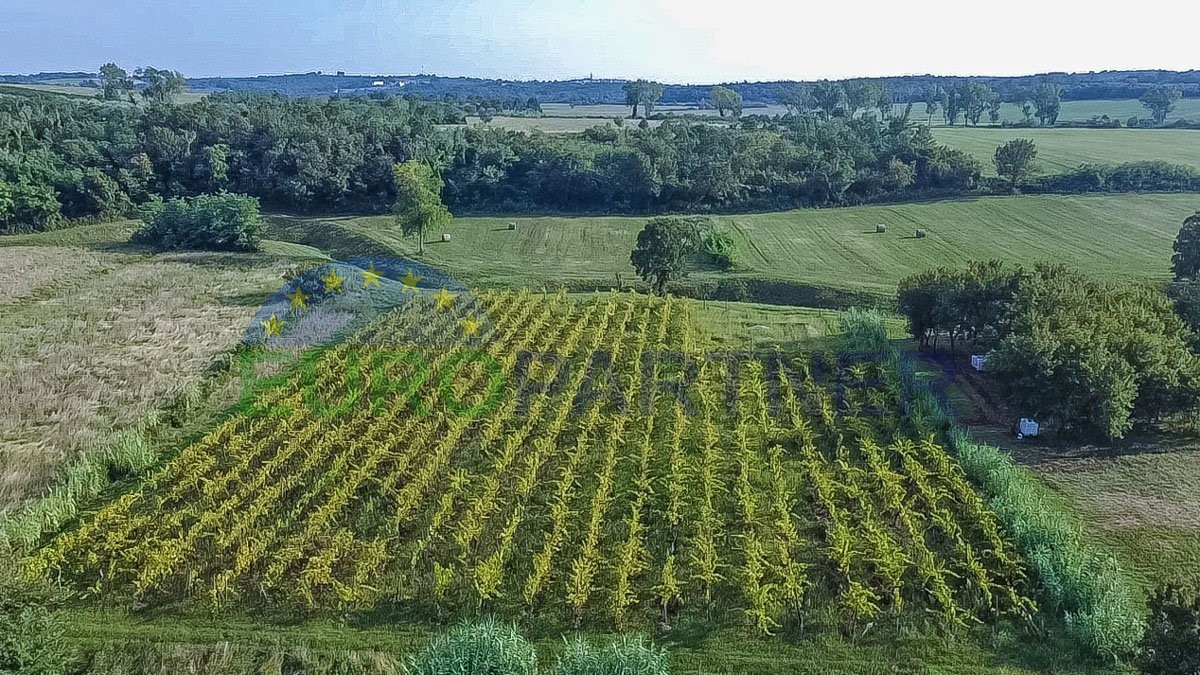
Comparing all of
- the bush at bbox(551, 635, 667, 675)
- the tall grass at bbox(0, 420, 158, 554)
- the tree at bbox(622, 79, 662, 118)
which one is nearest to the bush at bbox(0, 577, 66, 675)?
the tall grass at bbox(0, 420, 158, 554)

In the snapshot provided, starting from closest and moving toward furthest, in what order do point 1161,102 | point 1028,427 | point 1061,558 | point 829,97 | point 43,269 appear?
point 1061,558 → point 1028,427 → point 43,269 → point 1161,102 → point 829,97

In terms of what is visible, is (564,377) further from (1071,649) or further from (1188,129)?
(1188,129)

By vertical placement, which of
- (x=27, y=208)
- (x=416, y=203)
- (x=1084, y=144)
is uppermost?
(x=1084, y=144)

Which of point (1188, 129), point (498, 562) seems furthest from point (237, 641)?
point (1188, 129)

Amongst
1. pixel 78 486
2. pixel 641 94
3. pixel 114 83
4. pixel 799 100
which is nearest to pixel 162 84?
pixel 114 83

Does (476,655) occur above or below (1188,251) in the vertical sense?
below

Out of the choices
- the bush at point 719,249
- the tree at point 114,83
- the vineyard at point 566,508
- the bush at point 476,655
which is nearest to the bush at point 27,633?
the vineyard at point 566,508

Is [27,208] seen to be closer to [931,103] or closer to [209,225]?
[209,225]
